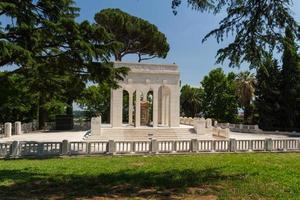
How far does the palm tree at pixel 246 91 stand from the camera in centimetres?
5238

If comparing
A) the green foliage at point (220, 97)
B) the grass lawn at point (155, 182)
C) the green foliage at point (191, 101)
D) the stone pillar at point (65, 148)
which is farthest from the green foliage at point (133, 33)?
the grass lawn at point (155, 182)

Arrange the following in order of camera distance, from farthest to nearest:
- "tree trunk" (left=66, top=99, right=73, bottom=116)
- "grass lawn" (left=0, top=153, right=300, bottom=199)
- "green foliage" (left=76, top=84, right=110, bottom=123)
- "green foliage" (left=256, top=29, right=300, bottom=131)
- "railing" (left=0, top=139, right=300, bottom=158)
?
"green foliage" (left=76, top=84, right=110, bottom=123)
"tree trunk" (left=66, top=99, right=73, bottom=116)
"green foliage" (left=256, top=29, right=300, bottom=131)
"railing" (left=0, top=139, right=300, bottom=158)
"grass lawn" (left=0, top=153, right=300, bottom=199)

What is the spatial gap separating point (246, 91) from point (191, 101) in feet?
60.5

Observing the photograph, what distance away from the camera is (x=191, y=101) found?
69938 mm

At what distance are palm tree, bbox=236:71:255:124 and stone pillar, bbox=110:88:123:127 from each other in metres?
25.5

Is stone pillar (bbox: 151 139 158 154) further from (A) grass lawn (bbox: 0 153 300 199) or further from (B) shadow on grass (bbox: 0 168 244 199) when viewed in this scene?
(B) shadow on grass (bbox: 0 168 244 199)

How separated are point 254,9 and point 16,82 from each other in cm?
1197

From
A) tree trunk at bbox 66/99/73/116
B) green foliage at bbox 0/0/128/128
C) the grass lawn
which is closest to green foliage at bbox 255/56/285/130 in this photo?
tree trunk at bbox 66/99/73/116

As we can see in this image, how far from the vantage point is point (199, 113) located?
68125 mm

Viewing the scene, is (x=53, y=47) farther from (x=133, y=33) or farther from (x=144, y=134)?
(x=133, y=33)

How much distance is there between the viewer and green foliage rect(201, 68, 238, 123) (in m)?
59.3

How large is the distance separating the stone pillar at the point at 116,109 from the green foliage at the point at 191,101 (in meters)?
37.4

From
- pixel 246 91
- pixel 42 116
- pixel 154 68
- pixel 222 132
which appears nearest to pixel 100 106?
pixel 42 116

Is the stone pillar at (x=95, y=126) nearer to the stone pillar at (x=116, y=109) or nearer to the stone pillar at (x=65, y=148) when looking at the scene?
the stone pillar at (x=116, y=109)
